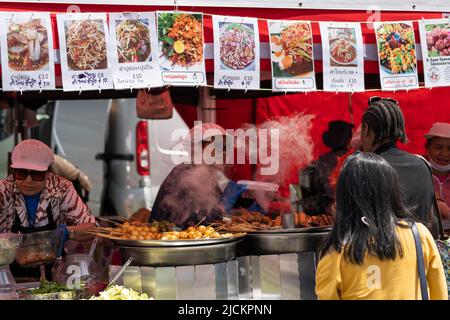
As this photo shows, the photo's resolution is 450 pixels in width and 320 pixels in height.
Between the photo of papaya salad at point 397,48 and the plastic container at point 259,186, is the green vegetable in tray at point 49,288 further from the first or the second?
the photo of papaya salad at point 397,48

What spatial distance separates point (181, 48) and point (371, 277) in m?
1.89

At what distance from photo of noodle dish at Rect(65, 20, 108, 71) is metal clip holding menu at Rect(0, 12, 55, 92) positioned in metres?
0.11

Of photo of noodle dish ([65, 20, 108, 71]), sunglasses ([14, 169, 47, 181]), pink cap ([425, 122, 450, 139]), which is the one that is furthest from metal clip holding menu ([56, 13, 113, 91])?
pink cap ([425, 122, 450, 139])

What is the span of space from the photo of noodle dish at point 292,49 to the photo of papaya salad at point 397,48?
50 cm

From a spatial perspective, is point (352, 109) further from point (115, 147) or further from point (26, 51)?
point (26, 51)

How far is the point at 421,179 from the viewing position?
3.89 m

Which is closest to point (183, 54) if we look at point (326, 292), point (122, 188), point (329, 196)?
point (326, 292)

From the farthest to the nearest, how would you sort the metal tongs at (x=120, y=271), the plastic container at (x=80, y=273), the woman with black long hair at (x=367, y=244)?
the plastic container at (x=80, y=273) < the metal tongs at (x=120, y=271) < the woman with black long hair at (x=367, y=244)

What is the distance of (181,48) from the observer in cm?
424

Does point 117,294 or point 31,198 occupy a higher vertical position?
point 31,198

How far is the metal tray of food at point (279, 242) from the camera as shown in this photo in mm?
4520

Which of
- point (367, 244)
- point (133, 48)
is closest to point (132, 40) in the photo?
point (133, 48)

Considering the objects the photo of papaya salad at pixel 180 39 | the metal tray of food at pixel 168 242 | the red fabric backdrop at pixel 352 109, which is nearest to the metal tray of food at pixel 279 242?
the metal tray of food at pixel 168 242

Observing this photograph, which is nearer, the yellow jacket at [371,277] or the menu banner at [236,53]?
the yellow jacket at [371,277]
